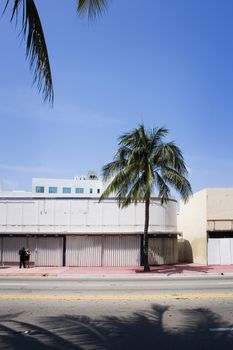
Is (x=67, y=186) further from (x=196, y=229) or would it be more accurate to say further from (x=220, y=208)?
(x=220, y=208)

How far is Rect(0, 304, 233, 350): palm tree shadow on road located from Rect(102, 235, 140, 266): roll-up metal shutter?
798 inches

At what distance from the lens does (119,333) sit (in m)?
8.20

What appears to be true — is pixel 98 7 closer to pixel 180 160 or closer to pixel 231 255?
pixel 180 160

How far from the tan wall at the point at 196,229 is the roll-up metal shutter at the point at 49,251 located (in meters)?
10.8

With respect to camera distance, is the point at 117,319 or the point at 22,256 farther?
the point at 22,256

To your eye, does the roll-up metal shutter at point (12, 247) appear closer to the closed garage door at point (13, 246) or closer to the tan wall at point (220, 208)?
the closed garage door at point (13, 246)

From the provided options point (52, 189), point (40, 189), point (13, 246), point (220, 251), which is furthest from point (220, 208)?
point (40, 189)

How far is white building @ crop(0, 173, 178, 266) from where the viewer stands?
100.0ft

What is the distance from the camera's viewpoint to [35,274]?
2511 centimetres

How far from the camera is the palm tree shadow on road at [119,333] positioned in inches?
289

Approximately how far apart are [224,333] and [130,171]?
1738 cm

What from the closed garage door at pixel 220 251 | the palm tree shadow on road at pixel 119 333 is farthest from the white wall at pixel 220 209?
the palm tree shadow on road at pixel 119 333

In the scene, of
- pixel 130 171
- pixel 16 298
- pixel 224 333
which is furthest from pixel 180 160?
pixel 224 333

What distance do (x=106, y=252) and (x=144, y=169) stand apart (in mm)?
8261
